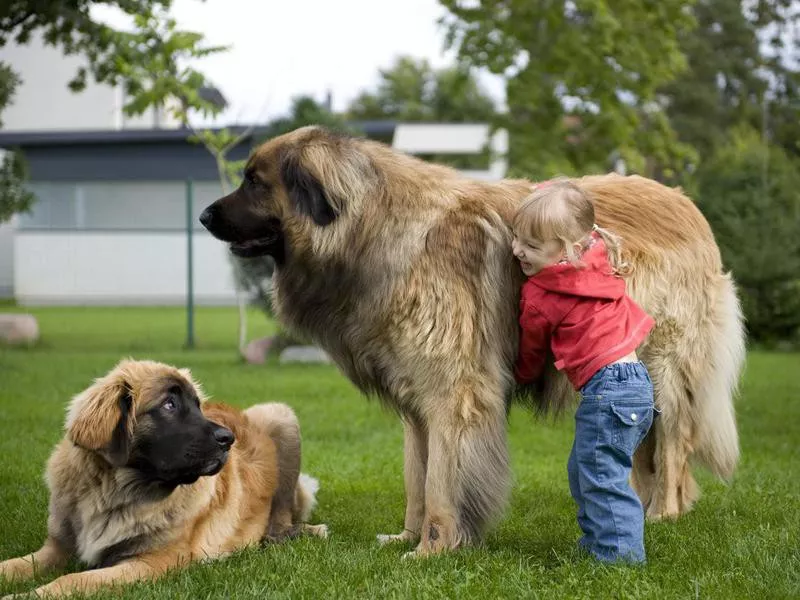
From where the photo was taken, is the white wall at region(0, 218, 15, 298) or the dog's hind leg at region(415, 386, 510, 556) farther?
the white wall at region(0, 218, 15, 298)

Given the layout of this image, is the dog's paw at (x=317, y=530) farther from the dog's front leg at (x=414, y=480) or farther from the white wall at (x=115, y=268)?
the white wall at (x=115, y=268)

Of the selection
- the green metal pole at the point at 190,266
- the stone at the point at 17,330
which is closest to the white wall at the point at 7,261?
the stone at the point at 17,330

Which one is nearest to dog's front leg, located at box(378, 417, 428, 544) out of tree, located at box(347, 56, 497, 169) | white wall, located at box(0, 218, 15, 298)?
white wall, located at box(0, 218, 15, 298)

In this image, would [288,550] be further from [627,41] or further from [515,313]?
[627,41]

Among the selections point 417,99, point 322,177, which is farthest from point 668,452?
point 417,99

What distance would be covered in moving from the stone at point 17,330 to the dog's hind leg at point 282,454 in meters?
12.1

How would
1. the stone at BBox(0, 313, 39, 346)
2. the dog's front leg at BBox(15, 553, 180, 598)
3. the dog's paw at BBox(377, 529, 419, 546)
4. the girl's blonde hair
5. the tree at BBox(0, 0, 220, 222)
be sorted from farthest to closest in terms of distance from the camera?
the stone at BBox(0, 313, 39, 346)
the tree at BBox(0, 0, 220, 222)
the dog's paw at BBox(377, 529, 419, 546)
the girl's blonde hair
the dog's front leg at BBox(15, 553, 180, 598)

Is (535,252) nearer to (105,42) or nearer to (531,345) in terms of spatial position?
(531,345)

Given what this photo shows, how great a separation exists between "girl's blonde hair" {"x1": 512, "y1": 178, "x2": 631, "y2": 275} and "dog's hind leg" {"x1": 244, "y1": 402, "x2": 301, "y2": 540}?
1842mm

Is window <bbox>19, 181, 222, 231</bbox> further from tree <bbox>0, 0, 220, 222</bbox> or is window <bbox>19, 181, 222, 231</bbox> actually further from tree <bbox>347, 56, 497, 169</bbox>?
tree <bbox>347, 56, 497, 169</bbox>

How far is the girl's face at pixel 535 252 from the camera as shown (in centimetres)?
443

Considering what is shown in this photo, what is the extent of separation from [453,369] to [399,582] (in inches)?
40.9

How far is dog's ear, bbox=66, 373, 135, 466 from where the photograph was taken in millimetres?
4102

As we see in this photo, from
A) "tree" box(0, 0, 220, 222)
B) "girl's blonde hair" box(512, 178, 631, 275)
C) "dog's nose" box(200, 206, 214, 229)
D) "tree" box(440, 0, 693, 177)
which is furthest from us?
"tree" box(440, 0, 693, 177)
